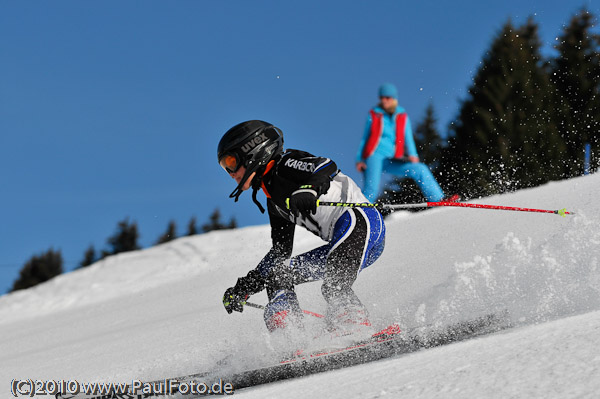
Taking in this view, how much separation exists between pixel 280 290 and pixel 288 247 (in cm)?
30

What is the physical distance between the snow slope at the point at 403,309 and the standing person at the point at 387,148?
0.70m

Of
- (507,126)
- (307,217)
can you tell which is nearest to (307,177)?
(307,217)

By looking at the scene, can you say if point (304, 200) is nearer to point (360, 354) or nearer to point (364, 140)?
point (360, 354)

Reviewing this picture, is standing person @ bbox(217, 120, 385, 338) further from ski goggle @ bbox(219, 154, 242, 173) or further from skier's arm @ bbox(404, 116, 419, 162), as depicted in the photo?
skier's arm @ bbox(404, 116, 419, 162)

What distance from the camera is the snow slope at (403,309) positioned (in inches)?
83.7

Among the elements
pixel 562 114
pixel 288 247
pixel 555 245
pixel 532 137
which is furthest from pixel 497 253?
pixel 562 114

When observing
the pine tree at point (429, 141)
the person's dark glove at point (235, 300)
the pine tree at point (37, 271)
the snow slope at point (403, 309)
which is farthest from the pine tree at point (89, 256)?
the person's dark glove at point (235, 300)

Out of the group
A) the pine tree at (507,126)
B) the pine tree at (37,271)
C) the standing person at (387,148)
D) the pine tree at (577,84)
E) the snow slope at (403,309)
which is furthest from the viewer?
the pine tree at (37,271)

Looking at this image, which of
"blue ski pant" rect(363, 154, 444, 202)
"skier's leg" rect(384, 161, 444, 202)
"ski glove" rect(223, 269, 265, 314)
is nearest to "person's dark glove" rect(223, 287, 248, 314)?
"ski glove" rect(223, 269, 265, 314)

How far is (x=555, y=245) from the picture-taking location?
388cm

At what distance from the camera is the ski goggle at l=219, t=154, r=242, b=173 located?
3540mm

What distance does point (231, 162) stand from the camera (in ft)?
11.7

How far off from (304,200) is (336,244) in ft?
1.22

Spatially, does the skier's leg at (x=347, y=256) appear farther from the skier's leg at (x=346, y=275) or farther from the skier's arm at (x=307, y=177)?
the skier's arm at (x=307, y=177)
